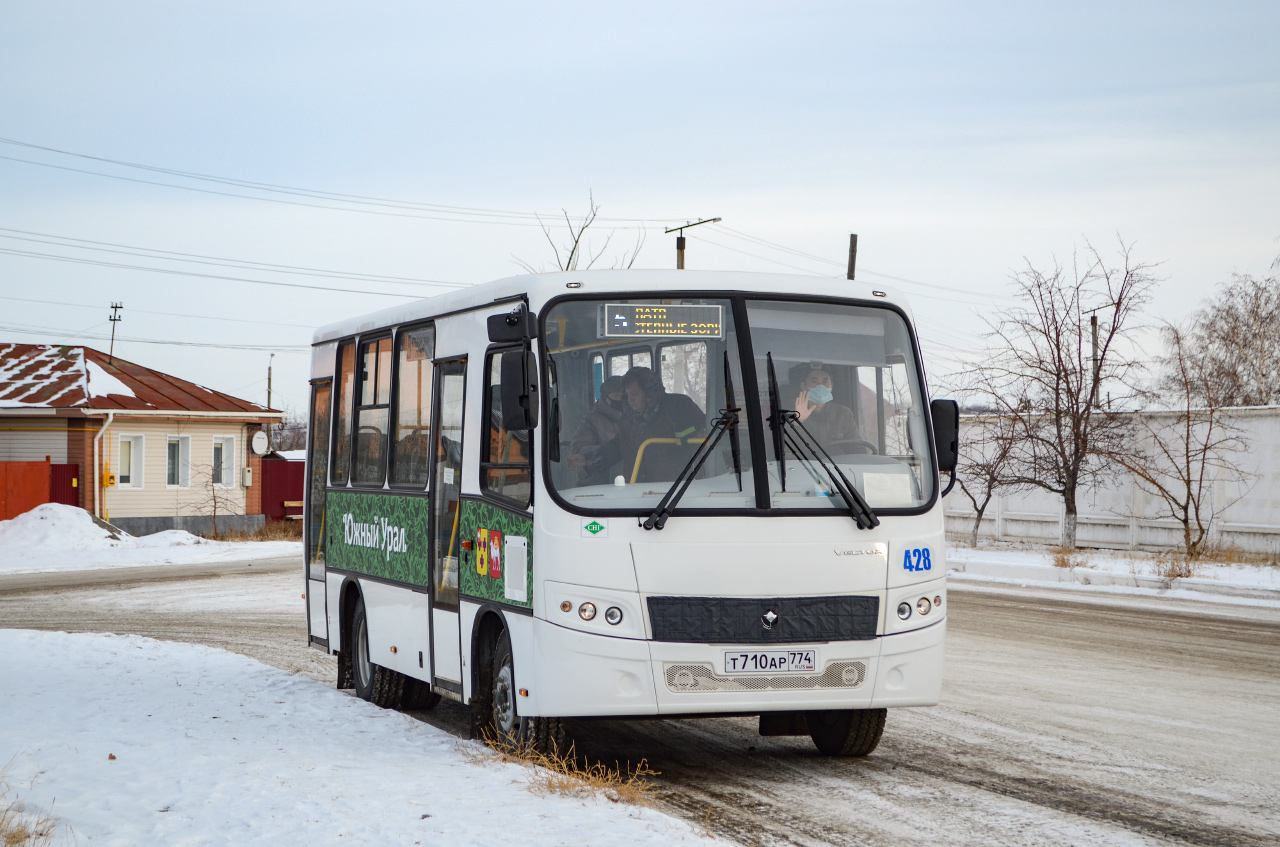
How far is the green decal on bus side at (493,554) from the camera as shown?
7809mm

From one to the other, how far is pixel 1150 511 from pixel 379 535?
71.9 ft

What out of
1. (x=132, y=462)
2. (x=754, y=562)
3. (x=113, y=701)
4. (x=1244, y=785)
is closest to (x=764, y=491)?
(x=754, y=562)

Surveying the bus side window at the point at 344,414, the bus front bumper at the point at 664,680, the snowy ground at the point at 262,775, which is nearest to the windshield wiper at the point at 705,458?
the bus front bumper at the point at 664,680

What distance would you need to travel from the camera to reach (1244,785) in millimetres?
7641

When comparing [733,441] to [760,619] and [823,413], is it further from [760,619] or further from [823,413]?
[760,619]

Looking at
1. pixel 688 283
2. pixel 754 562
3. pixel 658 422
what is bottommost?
pixel 754 562

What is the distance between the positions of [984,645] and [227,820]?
1022 centimetres

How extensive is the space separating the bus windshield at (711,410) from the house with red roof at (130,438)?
110ft

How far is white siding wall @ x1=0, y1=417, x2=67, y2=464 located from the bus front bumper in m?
36.5

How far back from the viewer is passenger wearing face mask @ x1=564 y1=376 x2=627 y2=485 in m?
7.69

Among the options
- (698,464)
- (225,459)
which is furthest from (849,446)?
(225,459)

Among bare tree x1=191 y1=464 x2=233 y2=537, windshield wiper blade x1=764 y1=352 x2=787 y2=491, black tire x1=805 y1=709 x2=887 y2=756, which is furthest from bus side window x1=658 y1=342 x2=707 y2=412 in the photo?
bare tree x1=191 y1=464 x2=233 y2=537

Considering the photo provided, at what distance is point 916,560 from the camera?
Answer: 7875 millimetres

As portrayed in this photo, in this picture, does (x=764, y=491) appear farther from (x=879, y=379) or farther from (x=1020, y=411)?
(x=1020, y=411)
